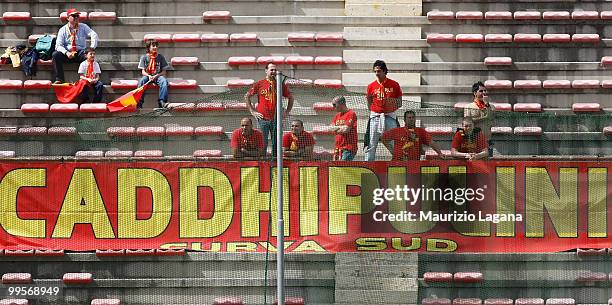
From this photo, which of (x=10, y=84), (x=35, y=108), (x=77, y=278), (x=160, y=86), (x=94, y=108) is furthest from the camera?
(x=10, y=84)

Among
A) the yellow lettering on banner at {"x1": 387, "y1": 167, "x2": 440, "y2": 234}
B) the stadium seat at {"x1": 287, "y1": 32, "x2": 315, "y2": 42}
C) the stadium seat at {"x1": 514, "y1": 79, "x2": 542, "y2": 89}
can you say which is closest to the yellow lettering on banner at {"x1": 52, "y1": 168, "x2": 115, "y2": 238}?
the yellow lettering on banner at {"x1": 387, "y1": 167, "x2": 440, "y2": 234}

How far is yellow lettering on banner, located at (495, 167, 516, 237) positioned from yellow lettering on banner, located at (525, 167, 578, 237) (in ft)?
0.50

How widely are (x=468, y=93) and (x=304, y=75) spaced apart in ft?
7.78

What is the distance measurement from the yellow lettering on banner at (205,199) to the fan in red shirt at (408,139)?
5.88ft

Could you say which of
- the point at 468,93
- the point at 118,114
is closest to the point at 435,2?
the point at 468,93

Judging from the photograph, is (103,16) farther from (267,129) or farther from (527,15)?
(267,129)

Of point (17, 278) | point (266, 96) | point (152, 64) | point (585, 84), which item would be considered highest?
point (152, 64)

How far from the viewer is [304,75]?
19391 mm

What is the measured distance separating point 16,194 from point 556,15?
8.84 metres

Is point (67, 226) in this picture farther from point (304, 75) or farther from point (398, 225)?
point (304, 75)

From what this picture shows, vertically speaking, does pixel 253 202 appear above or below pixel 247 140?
below

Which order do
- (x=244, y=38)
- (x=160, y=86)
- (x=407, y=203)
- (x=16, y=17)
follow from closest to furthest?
1. (x=407, y=203)
2. (x=160, y=86)
3. (x=244, y=38)
4. (x=16, y=17)

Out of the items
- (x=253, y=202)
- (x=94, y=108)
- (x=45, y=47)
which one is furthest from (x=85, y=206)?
(x=45, y=47)

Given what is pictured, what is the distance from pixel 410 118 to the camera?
1440 cm
